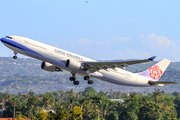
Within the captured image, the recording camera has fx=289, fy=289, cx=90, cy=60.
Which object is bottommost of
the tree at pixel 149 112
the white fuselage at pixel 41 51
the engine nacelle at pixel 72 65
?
the tree at pixel 149 112

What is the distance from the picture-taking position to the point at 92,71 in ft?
171

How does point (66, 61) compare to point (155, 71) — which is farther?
point (155, 71)

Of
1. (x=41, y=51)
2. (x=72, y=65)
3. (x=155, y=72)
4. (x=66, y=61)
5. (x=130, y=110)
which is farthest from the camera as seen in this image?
(x=130, y=110)

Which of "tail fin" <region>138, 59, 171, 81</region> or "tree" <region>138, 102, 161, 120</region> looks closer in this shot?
"tail fin" <region>138, 59, 171, 81</region>

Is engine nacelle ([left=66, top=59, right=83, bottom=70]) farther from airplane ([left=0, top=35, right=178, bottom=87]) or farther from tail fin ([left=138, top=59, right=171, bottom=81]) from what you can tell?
tail fin ([left=138, top=59, right=171, bottom=81])

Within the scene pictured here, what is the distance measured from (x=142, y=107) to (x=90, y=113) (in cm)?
2887

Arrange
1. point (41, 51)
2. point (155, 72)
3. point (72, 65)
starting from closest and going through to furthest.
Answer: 1. point (41, 51)
2. point (72, 65)
3. point (155, 72)

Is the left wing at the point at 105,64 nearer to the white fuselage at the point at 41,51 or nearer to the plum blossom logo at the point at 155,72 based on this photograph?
the white fuselage at the point at 41,51

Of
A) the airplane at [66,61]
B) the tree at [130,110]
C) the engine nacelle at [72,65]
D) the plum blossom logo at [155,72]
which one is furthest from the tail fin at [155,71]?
the tree at [130,110]

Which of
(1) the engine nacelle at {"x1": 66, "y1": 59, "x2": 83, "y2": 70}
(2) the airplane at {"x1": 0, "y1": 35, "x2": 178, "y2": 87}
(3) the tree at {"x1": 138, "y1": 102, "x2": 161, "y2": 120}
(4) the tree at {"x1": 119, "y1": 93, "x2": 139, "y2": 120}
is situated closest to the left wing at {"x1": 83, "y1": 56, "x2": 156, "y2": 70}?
(2) the airplane at {"x1": 0, "y1": 35, "x2": 178, "y2": 87}

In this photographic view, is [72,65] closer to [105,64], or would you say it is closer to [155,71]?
[105,64]

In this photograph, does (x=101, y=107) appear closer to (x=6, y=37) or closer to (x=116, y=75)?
(x=116, y=75)

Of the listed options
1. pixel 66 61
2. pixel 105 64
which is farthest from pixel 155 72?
pixel 66 61

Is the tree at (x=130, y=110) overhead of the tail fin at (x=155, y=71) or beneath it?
beneath
